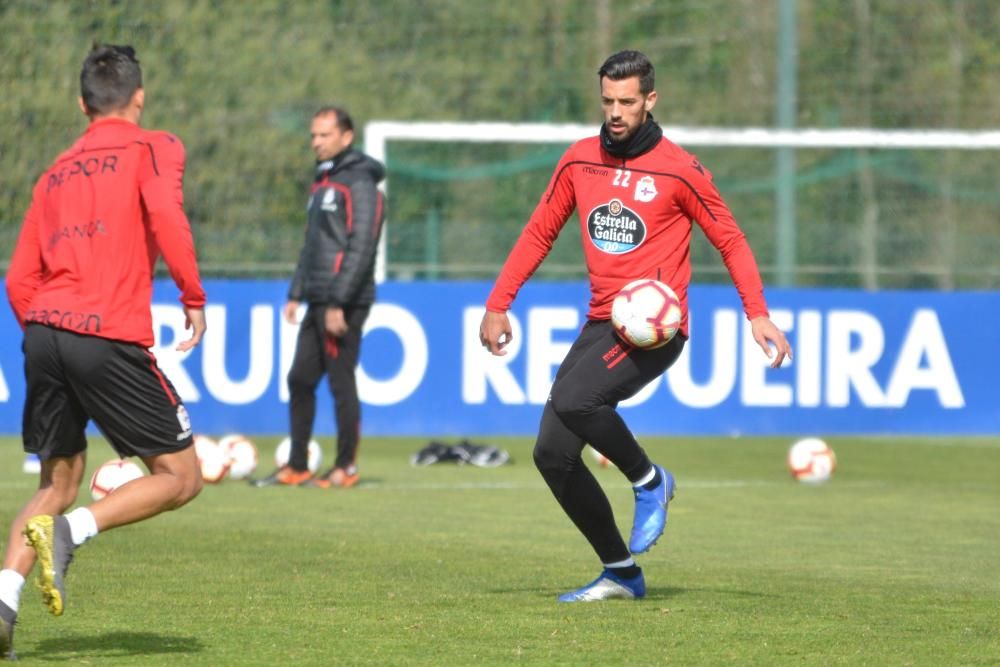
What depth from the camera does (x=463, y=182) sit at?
20.9 metres

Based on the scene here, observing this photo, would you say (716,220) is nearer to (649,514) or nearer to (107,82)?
(649,514)

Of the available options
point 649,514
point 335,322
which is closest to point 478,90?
point 335,322

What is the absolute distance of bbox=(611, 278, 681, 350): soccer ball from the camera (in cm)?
761

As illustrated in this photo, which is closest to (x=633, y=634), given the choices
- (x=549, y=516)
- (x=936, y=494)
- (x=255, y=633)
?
(x=255, y=633)

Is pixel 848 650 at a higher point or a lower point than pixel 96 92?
lower

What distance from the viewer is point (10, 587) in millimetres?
6133

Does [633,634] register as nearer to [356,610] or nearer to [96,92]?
[356,610]

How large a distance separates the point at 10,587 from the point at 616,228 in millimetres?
2958

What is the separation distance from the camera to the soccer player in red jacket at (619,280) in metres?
7.73

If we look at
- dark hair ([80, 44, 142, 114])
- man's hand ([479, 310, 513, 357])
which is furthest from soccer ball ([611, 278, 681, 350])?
dark hair ([80, 44, 142, 114])

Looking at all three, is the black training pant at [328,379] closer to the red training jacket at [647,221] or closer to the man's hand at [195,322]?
the red training jacket at [647,221]

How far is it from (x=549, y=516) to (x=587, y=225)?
390 cm

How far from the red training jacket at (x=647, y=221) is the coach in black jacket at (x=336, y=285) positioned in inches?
195

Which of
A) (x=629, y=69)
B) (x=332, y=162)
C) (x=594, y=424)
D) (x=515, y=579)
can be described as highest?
(x=629, y=69)
